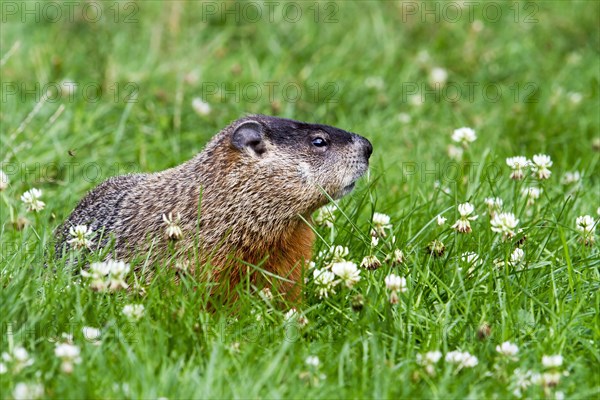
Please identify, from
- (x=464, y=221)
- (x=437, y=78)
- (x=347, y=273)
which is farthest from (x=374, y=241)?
(x=437, y=78)

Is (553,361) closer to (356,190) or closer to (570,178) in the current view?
(356,190)

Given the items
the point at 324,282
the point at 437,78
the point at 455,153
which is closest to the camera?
the point at 324,282

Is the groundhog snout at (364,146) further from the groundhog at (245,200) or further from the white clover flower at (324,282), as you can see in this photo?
the white clover flower at (324,282)

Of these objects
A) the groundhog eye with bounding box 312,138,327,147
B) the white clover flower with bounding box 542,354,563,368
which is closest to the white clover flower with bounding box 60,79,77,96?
the groundhog eye with bounding box 312,138,327,147

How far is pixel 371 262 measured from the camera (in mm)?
4207

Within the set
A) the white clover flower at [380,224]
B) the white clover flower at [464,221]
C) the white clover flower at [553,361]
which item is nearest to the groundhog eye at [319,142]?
the white clover flower at [380,224]

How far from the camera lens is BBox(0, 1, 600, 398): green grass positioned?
3.50 metres

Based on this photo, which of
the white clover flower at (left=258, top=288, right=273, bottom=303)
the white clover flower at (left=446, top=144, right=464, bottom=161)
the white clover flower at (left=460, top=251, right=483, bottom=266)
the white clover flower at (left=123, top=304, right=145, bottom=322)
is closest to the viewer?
the white clover flower at (left=123, top=304, right=145, bottom=322)

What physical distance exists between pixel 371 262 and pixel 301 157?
0.91m

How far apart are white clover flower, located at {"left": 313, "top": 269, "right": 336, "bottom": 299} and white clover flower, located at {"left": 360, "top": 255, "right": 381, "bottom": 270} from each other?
160 mm

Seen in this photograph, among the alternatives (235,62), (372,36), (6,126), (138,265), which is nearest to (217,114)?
(235,62)

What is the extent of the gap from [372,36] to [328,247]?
4.60 metres

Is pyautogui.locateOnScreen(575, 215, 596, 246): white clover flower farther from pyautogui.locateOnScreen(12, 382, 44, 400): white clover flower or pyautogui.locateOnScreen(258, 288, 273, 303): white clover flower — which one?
pyautogui.locateOnScreen(12, 382, 44, 400): white clover flower

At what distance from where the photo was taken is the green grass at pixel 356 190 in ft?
11.5
